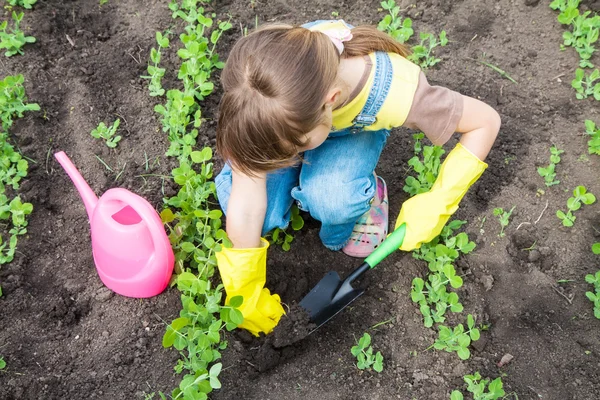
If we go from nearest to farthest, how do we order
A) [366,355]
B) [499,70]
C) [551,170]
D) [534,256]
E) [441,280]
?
1. [366,355]
2. [441,280]
3. [534,256]
4. [551,170]
5. [499,70]

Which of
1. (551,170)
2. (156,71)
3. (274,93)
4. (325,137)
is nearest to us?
(274,93)

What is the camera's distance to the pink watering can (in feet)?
6.47

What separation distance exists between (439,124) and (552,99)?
40.5 inches

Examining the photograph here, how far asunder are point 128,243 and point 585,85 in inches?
81.8

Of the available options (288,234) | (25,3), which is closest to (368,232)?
(288,234)

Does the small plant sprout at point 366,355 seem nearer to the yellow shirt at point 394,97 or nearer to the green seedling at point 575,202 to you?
the yellow shirt at point 394,97

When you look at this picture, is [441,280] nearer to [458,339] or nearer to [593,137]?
[458,339]

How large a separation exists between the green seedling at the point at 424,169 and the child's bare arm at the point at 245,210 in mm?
683

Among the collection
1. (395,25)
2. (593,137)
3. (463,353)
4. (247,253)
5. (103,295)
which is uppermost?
(395,25)

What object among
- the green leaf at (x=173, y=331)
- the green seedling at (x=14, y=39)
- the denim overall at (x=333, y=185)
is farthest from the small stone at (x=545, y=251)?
the green seedling at (x=14, y=39)

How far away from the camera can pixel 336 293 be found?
6.87 ft

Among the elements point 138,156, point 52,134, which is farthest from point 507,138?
point 52,134

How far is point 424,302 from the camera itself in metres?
2.17

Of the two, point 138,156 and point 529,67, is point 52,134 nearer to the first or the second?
point 138,156
